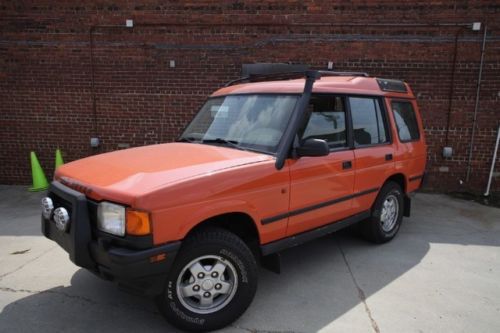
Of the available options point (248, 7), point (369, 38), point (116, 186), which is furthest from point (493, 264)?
point (248, 7)

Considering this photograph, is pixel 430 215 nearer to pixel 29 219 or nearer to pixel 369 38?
pixel 369 38

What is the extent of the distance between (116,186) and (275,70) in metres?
5.11

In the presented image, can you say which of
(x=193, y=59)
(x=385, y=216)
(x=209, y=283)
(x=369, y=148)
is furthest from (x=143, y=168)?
(x=193, y=59)

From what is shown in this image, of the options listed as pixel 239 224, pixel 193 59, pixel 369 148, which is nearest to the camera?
pixel 239 224

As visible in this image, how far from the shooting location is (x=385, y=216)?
4.65 m

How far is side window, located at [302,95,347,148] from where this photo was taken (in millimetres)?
3459

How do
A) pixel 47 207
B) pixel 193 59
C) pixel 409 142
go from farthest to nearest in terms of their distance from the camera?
pixel 193 59 < pixel 409 142 < pixel 47 207

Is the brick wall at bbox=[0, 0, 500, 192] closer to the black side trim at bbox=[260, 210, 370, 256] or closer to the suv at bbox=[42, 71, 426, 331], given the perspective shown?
the suv at bbox=[42, 71, 426, 331]

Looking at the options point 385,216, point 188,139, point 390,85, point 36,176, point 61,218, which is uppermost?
point 390,85

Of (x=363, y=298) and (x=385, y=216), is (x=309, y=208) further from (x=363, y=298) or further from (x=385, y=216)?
(x=385, y=216)

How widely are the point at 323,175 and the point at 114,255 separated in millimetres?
2028

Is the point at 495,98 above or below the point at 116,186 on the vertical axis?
above

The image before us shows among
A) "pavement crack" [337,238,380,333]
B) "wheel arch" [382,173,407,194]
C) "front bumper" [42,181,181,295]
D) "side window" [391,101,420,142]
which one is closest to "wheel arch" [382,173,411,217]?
"wheel arch" [382,173,407,194]

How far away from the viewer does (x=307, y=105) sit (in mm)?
3342
